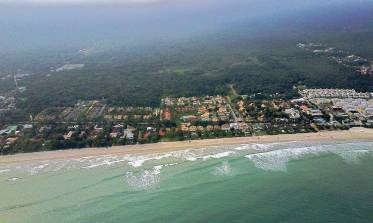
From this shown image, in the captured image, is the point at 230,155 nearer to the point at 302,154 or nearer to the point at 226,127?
the point at 302,154

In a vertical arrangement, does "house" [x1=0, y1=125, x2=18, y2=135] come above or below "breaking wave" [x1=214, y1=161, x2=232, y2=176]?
above

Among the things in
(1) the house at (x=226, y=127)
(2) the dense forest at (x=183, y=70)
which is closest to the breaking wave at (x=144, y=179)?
(1) the house at (x=226, y=127)

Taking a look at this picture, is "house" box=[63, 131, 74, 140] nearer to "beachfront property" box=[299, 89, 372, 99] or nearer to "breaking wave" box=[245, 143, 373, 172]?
"breaking wave" box=[245, 143, 373, 172]

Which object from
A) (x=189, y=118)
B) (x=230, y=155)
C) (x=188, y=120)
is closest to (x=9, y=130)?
(x=188, y=120)

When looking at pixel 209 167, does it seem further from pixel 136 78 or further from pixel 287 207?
pixel 136 78

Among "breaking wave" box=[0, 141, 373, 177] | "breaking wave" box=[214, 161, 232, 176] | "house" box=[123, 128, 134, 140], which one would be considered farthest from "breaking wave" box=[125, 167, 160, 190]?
"house" box=[123, 128, 134, 140]

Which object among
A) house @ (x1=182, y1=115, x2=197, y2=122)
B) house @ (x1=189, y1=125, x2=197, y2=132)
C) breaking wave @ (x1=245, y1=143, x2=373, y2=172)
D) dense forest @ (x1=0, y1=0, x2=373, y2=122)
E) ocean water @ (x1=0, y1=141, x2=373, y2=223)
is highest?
dense forest @ (x1=0, y1=0, x2=373, y2=122)

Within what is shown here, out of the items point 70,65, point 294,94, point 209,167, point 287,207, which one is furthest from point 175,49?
point 287,207
